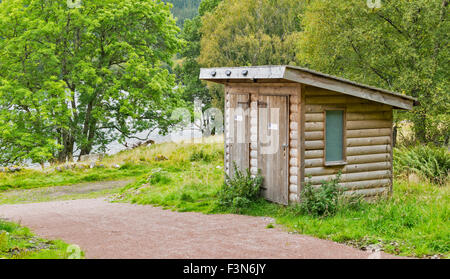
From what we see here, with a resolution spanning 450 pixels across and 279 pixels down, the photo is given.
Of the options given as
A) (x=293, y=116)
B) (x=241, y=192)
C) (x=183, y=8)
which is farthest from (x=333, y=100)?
(x=183, y=8)

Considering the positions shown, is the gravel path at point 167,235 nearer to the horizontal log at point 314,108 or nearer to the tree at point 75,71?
the horizontal log at point 314,108

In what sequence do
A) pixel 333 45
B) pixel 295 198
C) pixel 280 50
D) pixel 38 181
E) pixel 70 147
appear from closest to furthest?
pixel 295 198
pixel 38 181
pixel 333 45
pixel 70 147
pixel 280 50

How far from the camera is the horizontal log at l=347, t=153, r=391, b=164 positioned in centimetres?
1134

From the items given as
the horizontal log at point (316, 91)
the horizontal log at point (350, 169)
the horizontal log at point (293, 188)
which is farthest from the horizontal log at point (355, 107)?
the horizontal log at point (293, 188)

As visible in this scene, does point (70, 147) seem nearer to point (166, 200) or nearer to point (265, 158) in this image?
point (166, 200)

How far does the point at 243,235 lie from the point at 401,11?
55.9 feet

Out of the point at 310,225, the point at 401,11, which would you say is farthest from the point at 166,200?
the point at 401,11

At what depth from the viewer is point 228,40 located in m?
40.5

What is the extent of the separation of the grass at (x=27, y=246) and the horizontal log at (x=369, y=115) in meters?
6.60

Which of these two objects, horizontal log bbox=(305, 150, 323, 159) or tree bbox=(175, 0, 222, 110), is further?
tree bbox=(175, 0, 222, 110)

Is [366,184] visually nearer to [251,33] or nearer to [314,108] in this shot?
[314,108]

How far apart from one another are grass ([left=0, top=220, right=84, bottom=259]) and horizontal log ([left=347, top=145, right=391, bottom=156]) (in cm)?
638

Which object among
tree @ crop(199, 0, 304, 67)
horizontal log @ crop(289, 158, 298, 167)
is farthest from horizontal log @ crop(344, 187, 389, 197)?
tree @ crop(199, 0, 304, 67)

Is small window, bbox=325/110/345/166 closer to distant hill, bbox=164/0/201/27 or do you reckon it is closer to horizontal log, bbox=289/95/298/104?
horizontal log, bbox=289/95/298/104
